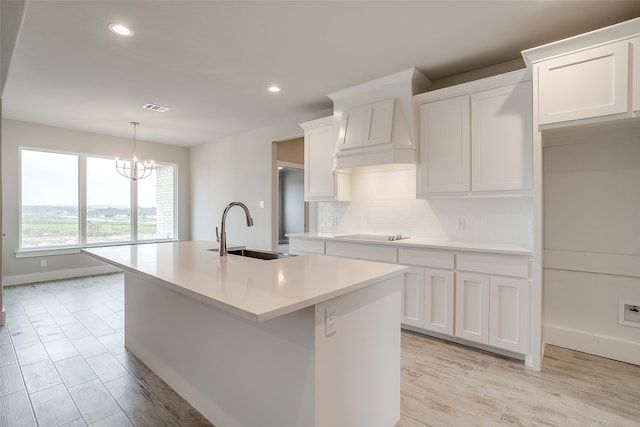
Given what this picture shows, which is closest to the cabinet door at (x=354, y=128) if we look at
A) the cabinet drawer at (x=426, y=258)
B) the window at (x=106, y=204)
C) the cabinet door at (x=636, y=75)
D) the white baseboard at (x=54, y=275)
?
the cabinet drawer at (x=426, y=258)

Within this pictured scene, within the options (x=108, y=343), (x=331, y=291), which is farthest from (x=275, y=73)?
(x=108, y=343)

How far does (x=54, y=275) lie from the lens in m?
5.33

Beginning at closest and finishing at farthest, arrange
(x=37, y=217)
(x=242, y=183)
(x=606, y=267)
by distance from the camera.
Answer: (x=606, y=267)
(x=37, y=217)
(x=242, y=183)

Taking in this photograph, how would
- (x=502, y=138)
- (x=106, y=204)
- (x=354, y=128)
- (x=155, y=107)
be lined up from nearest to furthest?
(x=502, y=138) → (x=354, y=128) → (x=155, y=107) → (x=106, y=204)

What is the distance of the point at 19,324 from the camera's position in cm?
332

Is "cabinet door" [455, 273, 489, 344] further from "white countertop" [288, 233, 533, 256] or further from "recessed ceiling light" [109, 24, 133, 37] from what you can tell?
"recessed ceiling light" [109, 24, 133, 37]

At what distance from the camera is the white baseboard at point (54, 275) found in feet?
16.2

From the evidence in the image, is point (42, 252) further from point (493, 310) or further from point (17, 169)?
point (493, 310)

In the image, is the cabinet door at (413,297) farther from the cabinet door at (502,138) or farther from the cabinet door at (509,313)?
the cabinet door at (502,138)

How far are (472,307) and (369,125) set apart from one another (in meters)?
1.98

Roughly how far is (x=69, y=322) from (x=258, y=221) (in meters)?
2.71

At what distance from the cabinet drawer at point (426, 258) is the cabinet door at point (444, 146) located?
0.61 metres

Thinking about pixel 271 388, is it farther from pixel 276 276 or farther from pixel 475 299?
pixel 475 299

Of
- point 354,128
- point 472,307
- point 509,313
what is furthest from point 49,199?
point 509,313
